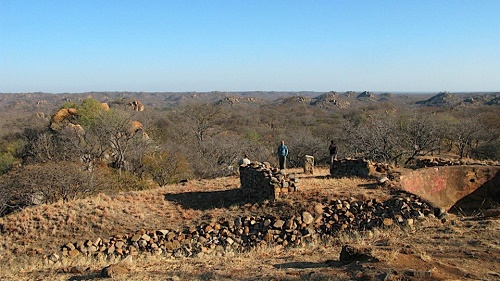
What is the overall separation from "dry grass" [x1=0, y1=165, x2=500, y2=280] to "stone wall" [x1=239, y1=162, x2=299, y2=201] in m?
0.42

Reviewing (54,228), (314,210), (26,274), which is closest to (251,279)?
(26,274)

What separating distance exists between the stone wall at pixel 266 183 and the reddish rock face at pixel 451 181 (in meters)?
3.52

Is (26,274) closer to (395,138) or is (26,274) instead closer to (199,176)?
(199,176)

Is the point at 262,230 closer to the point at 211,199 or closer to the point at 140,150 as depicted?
the point at 211,199

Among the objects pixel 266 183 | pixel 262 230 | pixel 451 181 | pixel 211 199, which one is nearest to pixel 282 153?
pixel 266 183

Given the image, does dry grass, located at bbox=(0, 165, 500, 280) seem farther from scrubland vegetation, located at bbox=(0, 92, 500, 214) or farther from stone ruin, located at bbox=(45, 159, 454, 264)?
scrubland vegetation, located at bbox=(0, 92, 500, 214)

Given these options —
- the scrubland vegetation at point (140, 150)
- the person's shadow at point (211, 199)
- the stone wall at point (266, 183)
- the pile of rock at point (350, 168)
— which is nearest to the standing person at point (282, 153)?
the stone wall at point (266, 183)

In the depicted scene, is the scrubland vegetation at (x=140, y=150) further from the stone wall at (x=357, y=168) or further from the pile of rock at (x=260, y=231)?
the pile of rock at (x=260, y=231)

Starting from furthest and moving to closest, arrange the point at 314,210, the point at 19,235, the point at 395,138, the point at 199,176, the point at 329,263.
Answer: the point at 199,176, the point at 395,138, the point at 19,235, the point at 314,210, the point at 329,263

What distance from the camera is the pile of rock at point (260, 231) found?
999 cm

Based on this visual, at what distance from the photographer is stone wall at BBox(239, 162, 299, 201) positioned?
11.8 meters

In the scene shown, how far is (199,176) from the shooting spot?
25.2 meters

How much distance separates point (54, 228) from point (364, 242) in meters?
9.09

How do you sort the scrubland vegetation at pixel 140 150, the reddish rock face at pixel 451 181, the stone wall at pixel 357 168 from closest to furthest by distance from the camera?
the reddish rock face at pixel 451 181 < the stone wall at pixel 357 168 < the scrubland vegetation at pixel 140 150
